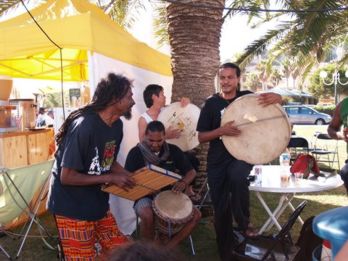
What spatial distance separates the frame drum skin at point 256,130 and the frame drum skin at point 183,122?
4.41 ft

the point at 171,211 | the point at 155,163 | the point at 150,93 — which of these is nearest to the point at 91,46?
the point at 150,93

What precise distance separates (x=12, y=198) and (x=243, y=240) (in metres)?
2.20

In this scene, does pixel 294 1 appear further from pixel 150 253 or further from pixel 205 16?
pixel 150 253

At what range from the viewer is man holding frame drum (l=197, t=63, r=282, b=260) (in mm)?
3604

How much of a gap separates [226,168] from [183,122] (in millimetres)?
1404

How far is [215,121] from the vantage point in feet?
12.5

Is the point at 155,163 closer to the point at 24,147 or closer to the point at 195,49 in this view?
the point at 195,49

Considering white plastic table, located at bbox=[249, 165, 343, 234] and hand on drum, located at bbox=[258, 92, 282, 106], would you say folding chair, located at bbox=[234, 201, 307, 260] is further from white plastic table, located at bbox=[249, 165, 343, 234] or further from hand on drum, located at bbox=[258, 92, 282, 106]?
hand on drum, located at bbox=[258, 92, 282, 106]

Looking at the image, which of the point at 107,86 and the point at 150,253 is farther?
the point at 107,86

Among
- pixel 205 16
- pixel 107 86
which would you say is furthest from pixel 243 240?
pixel 205 16

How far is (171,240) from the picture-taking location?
12.7ft

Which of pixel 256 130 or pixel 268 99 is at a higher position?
pixel 268 99

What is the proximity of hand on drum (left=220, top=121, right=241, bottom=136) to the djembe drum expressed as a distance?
0.83 meters

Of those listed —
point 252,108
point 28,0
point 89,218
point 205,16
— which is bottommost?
point 89,218
